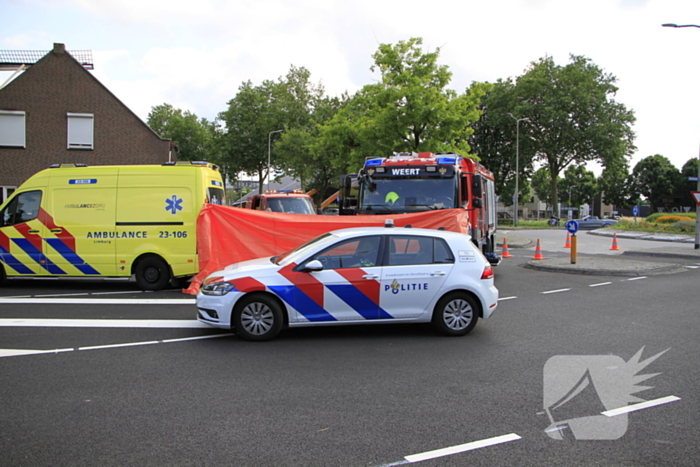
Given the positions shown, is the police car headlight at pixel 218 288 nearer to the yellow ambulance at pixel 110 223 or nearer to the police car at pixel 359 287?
the police car at pixel 359 287

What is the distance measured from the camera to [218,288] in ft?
22.4

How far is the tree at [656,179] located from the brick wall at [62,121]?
7515 cm

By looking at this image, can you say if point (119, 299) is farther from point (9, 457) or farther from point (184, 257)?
point (9, 457)

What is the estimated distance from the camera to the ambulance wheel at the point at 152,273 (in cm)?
1080

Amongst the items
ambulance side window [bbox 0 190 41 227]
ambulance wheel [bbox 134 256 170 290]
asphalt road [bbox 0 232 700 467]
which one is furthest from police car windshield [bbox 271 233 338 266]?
ambulance side window [bbox 0 190 41 227]

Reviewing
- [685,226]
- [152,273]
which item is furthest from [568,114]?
[152,273]

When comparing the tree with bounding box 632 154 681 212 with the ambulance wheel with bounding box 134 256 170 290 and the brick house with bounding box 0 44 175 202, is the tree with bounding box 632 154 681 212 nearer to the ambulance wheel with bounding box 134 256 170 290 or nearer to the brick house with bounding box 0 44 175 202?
the brick house with bounding box 0 44 175 202

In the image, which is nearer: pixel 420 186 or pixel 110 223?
pixel 110 223

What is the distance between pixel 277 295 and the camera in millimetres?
6797

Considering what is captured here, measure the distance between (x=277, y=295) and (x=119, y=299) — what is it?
15.4 ft

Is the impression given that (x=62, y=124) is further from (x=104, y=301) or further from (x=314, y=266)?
(x=314, y=266)

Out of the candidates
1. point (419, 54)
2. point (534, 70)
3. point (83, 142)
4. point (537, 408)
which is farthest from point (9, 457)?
point (534, 70)

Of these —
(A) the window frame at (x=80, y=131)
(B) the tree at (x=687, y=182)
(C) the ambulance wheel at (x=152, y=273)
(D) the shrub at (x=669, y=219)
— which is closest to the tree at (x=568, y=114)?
(D) the shrub at (x=669, y=219)

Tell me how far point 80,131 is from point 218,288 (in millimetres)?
25565
